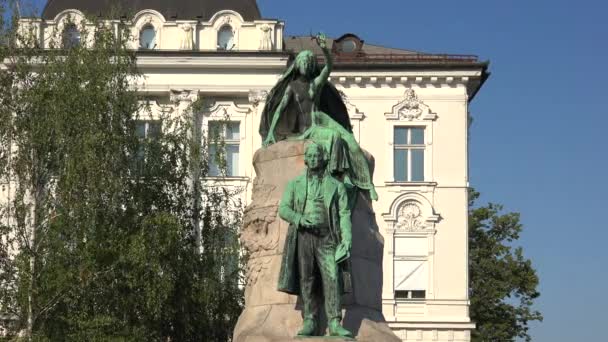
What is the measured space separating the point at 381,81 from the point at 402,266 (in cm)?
688

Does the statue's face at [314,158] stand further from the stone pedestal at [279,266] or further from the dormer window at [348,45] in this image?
the dormer window at [348,45]

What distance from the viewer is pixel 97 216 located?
32.2 meters

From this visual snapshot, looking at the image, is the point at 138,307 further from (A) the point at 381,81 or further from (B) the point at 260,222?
(A) the point at 381,81

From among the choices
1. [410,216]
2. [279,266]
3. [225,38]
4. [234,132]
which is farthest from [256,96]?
[279,266]

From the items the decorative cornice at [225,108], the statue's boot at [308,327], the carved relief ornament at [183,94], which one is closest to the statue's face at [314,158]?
the statue's boot at [308,327]

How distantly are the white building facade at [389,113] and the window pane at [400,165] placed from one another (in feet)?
0.12

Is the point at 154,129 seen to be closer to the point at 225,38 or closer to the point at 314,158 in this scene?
the point at 225,38

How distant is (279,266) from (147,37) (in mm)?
34028

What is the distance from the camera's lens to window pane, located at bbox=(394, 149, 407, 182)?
170 feet

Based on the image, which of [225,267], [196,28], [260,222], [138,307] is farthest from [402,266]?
[260,222]

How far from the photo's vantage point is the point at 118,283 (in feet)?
106

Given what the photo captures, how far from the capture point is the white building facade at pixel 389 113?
50500 millimetres

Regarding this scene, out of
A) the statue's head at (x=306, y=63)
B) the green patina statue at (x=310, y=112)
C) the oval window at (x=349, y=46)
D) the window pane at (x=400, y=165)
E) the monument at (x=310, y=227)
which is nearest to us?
the monument at (x=310, y=227)

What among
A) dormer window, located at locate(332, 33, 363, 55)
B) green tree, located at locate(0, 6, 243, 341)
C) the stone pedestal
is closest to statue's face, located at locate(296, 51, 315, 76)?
the stone pedestal
